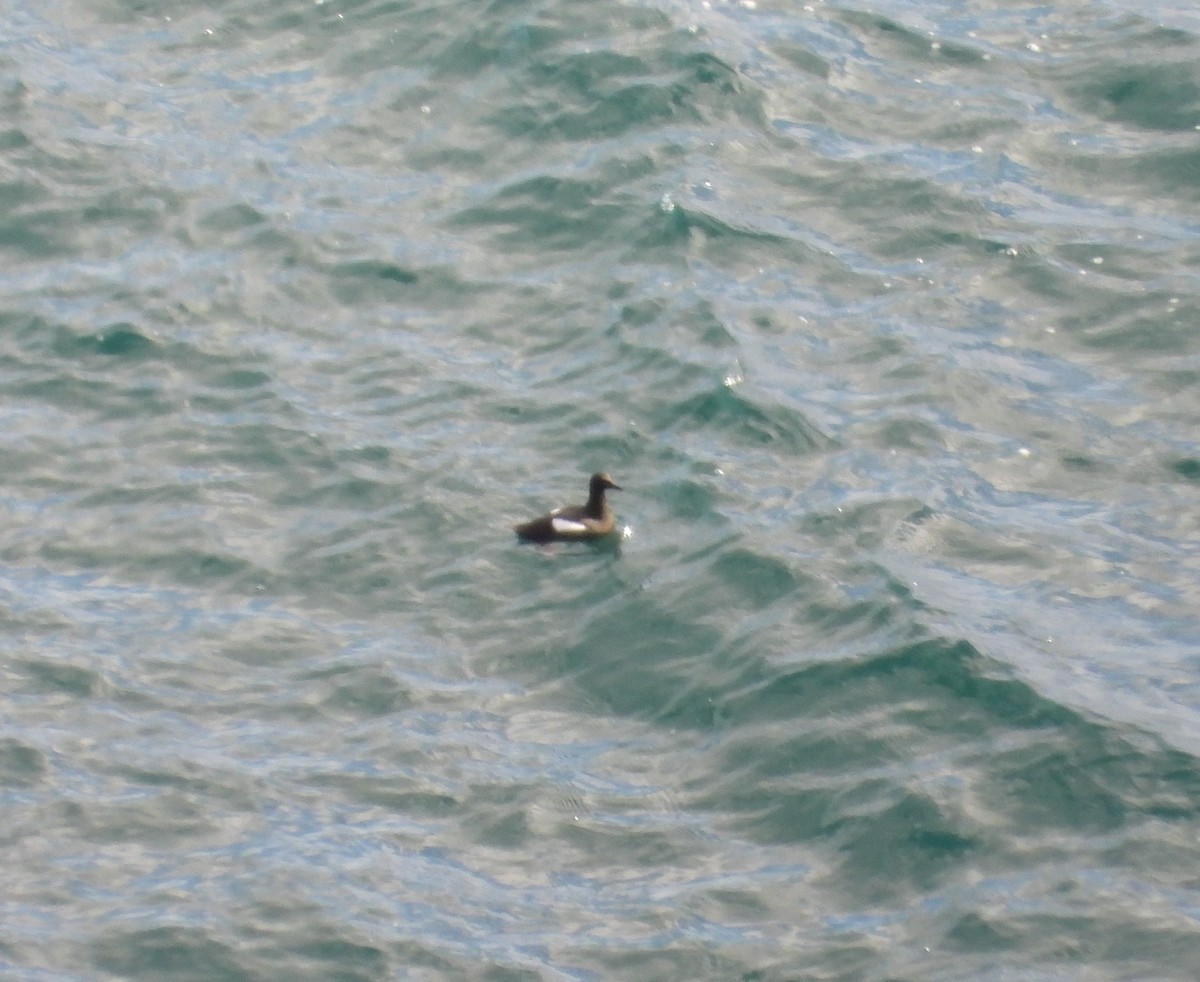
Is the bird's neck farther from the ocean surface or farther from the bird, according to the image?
the ocean surface

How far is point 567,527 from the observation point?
43.3 ft

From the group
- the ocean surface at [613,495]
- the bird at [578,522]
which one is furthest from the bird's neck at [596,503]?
the ocean surface at [613,495]

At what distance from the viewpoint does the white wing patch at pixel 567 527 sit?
1323 centimetres

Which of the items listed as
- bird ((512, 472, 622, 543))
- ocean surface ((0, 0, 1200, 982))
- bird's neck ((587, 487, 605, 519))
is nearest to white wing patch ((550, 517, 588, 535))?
bird ((512, 472, 622, 543))

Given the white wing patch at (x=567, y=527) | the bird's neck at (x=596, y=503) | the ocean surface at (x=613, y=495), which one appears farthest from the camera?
the bird's neck at (x=596, y=503)

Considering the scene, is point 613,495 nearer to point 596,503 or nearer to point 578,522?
point 596,503

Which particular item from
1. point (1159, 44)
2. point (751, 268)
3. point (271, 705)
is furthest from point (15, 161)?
point (1159, 44)

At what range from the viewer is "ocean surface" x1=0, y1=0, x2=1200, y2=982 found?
34.4 feet

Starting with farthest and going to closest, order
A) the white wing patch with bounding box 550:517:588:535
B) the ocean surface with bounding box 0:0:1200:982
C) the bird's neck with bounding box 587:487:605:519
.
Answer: the bird's neck with bounding box 587:487:605:519, the white wing patch with bounding box 550:517:588:535, the ocean surface with bounding box 0:0:1200:982

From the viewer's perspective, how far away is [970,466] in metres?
14.2

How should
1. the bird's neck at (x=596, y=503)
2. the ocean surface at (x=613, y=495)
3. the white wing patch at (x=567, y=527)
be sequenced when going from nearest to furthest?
the ocean surface at (x=613, y=495) < the white wing patch at (x=567, y=527) < the bird's neck at (x=596, y=503)

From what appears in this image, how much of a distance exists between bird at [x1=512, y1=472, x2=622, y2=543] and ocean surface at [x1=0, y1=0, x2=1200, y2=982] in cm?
12

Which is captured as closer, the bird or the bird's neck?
the bird

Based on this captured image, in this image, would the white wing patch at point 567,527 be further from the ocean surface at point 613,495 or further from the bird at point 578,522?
the ocean surface at point 613,495
